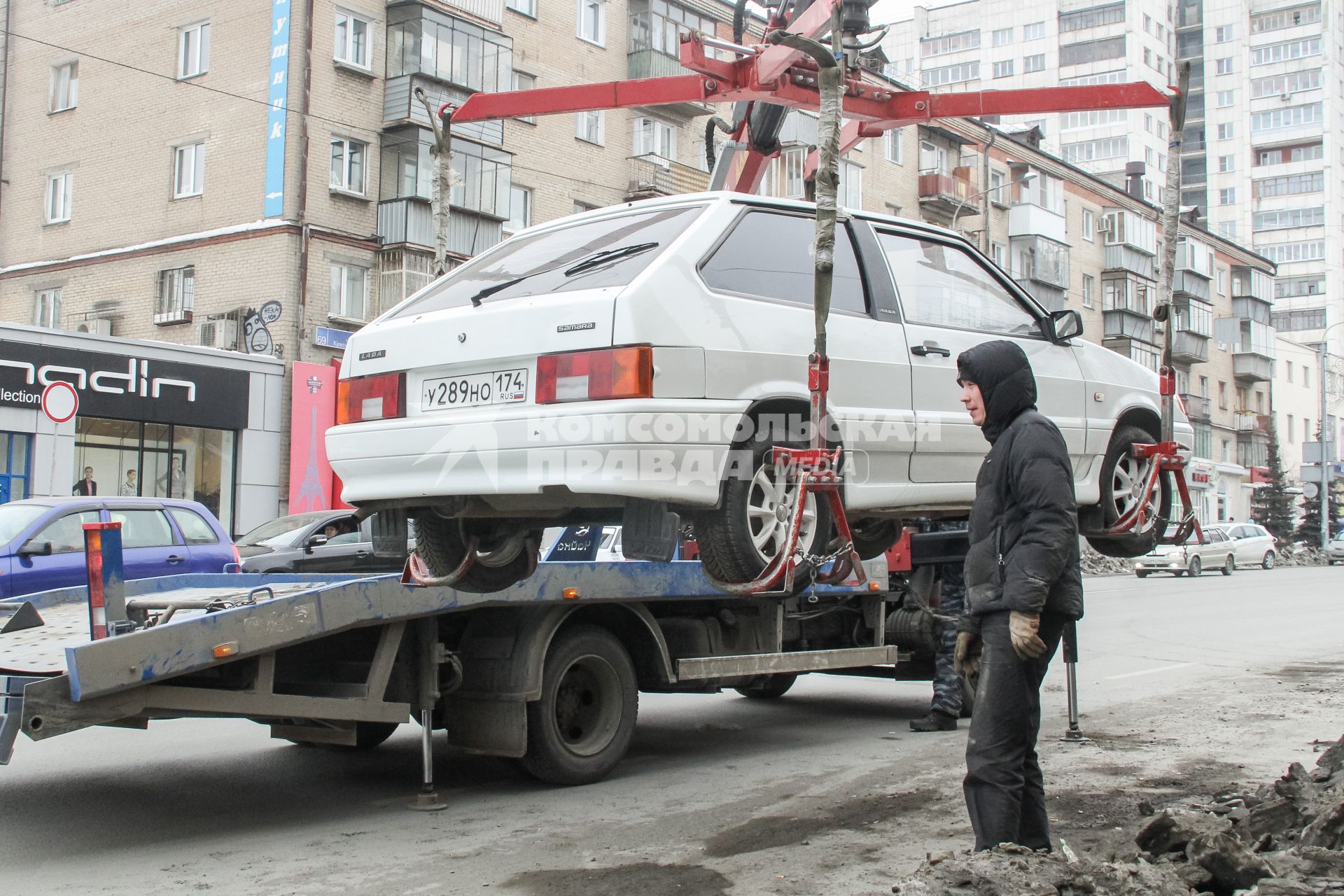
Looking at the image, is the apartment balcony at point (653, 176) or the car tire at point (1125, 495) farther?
the apartment balcony at point (653, 176)

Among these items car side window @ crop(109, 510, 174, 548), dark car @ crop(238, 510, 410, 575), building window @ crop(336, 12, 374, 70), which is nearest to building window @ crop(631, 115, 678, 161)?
building window @ crop(336, 12, 374, 70)

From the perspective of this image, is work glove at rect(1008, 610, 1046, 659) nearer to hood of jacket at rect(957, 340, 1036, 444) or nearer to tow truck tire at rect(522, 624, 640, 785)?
hood of jacket at rect(957, 340, 1036, 444)

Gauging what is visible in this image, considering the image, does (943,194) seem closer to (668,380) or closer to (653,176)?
(653,176)

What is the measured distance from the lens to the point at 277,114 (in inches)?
1042

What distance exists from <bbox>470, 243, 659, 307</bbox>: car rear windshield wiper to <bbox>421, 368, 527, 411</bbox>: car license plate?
310mm

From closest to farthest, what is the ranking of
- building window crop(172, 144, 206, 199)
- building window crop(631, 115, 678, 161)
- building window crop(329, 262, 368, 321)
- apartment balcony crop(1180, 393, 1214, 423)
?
building window crop(329, 262, 368, 321) → building window crop(172, 144, 206, 199) → building window crop(631, 115, 678, 161) → apartment balcony crop(1180, 393, 1214, 423)

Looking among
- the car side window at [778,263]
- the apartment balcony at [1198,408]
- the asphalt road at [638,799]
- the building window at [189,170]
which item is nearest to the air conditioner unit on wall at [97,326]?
the building window at [189,170]

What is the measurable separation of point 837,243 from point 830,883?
8.47 feet

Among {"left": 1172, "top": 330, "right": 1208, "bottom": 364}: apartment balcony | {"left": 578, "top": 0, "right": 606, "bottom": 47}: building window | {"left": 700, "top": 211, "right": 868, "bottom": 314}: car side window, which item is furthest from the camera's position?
{"left": 1172, "top": 330, "right": 1208, "bottom": 364}: apartment balcony

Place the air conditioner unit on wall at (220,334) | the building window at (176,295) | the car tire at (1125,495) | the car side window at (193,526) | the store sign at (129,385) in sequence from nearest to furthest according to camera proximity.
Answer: the car tire at (1125,495)
the car side window at (193,526)
the store sign at (129,385)
the air conditioner unit on wall at (220,334)
the building window at (176,295)

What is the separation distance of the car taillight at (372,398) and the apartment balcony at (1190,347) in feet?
185

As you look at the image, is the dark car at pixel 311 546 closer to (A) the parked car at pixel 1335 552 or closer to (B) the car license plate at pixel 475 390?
(B) the car license plate at pixel 475 390

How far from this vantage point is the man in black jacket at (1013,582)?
469 cm

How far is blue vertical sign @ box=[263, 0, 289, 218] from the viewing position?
86.5 feet
